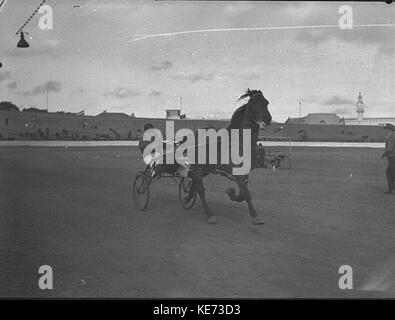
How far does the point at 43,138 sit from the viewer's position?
6.96m

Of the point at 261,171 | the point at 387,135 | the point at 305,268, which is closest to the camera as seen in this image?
the point at 305,268

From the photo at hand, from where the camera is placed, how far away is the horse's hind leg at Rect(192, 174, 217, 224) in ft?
19.7

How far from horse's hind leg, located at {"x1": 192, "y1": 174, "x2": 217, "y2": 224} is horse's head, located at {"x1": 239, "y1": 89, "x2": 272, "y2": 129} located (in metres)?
1.01

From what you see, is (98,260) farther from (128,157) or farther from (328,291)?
(328,291)

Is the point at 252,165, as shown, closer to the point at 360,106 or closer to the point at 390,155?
the point at 360,106

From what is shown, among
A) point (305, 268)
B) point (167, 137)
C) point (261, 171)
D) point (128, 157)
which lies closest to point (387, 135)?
point (261, 171)

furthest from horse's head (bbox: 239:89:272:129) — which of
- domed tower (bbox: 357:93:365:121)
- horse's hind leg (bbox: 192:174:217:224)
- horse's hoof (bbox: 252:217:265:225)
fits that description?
horse's hoof (bbox: 252:217:265:225)

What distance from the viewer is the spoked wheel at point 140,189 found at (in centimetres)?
636

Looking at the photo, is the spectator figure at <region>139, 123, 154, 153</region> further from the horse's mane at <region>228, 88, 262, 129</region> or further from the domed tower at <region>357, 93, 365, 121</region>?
the domed tower at <region>357, 93, 365, 121</region>

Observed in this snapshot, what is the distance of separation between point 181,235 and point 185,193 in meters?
0.95

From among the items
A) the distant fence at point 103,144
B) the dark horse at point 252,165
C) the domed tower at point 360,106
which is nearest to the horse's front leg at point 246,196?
the dark horse at point 252,165

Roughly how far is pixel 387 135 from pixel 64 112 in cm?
470

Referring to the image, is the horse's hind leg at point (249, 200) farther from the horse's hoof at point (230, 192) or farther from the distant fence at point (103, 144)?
the distant fence at point (103, 144)

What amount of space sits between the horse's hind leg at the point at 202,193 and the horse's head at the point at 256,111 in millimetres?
1007
